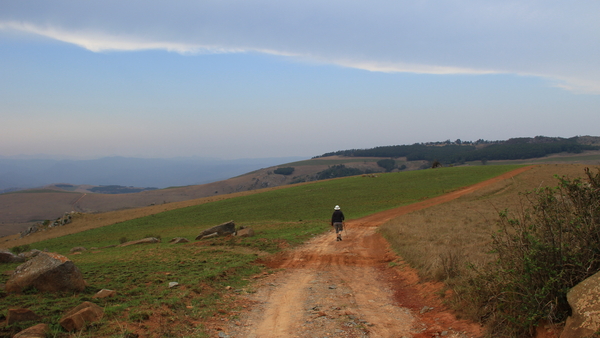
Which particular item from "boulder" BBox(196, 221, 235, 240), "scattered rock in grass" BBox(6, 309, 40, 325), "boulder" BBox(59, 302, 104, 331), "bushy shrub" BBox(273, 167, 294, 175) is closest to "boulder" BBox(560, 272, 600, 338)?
"boulder" BBox(59, 302, 104, 331)

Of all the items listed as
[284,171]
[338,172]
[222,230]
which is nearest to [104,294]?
[222,230]

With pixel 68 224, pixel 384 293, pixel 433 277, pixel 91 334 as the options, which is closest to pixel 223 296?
pixel 91 334

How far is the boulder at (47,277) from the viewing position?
26.4 ft

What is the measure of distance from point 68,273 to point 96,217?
52829 mm

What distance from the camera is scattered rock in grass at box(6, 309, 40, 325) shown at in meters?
6.08

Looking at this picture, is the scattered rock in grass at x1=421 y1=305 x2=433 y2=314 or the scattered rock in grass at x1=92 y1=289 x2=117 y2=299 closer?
the scattered rock in grass at x1=421 y1=305 x2=433 y2=314

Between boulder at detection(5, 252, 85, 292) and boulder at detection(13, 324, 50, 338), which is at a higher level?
boulder at detection(5, 252, 85, 292)

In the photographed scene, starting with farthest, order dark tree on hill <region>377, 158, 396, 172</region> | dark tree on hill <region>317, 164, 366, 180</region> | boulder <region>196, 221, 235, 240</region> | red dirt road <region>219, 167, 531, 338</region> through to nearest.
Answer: dark tree on hill <region>377, 158, 396, 172</region>
dark tree on hill <region>317, 164, 366, 180</region>
boulder <region>196, 221, 235, 240</region>
red dirt road <region>219, 167, 531, 338</region>

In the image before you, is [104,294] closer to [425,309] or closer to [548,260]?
[425,309]

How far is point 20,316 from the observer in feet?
20.3

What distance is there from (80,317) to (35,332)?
28.3 inches

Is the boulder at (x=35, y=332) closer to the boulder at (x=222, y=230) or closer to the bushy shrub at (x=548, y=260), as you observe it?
the bushy shrub at (x=548, y=260)

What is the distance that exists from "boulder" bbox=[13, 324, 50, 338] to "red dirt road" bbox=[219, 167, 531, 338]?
9.91ft

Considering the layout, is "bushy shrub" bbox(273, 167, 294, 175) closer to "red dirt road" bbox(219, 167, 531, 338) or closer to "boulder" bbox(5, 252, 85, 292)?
"red dirt road" bbox(219, 167, 531, 338)
